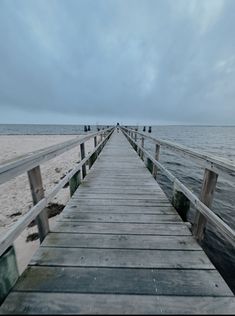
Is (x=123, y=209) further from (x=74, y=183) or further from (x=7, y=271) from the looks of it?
(x=7, y=271)

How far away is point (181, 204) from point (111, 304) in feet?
6.00

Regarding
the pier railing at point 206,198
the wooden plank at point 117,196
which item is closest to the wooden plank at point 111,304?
the pier railing at point 206,198

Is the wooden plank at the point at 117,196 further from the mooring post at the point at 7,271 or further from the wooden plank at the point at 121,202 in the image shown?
the mooring post at the point at 7,271

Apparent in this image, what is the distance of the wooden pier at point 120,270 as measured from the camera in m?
1.29

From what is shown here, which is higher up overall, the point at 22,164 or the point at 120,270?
the point at 22,164

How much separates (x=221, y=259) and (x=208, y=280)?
2764 mm

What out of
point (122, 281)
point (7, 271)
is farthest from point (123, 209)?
point (7, 271)

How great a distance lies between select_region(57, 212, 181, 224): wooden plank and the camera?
2494 mm

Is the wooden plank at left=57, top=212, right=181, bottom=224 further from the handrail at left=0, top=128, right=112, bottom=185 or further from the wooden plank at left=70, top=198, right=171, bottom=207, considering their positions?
the handrail at left=0, top=128, right=112, bottom=185

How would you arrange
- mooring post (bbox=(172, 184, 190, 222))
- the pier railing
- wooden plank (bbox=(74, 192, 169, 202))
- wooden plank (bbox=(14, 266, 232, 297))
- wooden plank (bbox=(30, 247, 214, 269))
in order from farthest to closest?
wooden plank (bbox=(74, 192, 169, 202))
mooring post (bbox=(172, 184, 190, 222))
wooden plank (bbox=(30, 247, 214, 269))
the pier railing
wooden plank (bbox=(14, 266, 232, 297))

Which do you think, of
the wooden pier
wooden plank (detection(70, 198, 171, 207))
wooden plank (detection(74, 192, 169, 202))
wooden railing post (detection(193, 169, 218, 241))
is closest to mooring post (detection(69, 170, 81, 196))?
wooden plank (detection(74, 192, 169, 202))

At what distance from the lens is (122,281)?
150cm

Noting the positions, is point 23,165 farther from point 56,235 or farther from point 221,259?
point 221,259

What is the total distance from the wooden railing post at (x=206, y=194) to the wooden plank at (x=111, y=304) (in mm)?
839
